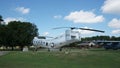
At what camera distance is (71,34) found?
58531 millimetres

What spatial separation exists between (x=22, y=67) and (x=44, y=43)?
45.3 metres

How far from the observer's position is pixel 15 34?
324 feet

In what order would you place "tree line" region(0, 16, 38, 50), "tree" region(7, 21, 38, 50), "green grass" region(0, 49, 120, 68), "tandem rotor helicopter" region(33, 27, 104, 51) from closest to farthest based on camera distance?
"green grass" region(0, 49, 120, 68)
"tandem rotor helicopter" region(33, 27, 104, 51)
"tree line" region(0, 16, 38, 50)
"tree" region(7, 21, 38, 50)

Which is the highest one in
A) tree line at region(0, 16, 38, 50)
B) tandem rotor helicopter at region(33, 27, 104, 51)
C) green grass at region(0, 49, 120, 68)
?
tree line at region(0, 16, 38, 50)

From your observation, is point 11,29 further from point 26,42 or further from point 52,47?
point 52,47

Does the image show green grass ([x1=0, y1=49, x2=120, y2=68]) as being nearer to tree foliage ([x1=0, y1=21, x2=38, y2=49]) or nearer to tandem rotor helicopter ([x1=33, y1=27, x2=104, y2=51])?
tandem rotor helicopter ([x1=33, y1=27, x2=104, y2=51])

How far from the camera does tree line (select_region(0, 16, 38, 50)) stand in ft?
322

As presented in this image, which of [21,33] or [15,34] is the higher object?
[21,33]

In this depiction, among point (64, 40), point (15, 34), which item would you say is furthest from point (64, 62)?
point (15, 34)

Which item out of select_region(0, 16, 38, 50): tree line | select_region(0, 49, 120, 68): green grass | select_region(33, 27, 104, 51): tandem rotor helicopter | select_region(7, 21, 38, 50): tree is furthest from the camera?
select_region(7, 21, 38, 50): tree

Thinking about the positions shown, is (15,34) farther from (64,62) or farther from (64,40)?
(64,62)

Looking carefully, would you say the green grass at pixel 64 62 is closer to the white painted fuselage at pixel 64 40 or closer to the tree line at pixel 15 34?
the white painted fuselage at pixel 64 40

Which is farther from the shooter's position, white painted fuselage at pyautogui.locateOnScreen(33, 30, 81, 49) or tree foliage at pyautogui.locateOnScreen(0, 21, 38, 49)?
tree foliage at pyautogui.locateOnScreen(0, 21, 38, 49)

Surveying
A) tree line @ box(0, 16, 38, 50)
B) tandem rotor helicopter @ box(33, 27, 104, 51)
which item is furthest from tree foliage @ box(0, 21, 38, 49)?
tandem rotor helicopter @ box(33, 27, 104, 51)
